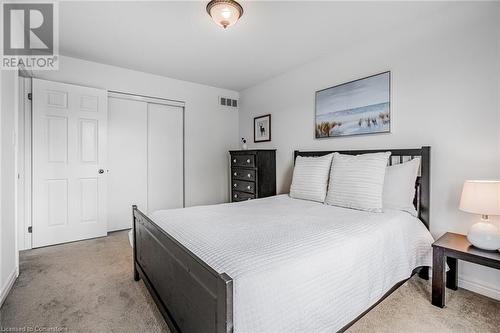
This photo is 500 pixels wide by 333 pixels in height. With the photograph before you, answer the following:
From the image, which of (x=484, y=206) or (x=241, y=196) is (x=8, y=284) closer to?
(x=241, y=196)

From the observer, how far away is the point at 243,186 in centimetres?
384

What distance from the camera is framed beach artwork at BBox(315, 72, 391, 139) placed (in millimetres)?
2551

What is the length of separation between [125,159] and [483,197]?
4109mm

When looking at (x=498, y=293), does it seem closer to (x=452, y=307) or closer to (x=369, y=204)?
(x=452, y=307)

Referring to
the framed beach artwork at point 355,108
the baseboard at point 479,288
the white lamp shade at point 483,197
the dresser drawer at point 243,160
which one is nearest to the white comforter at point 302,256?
the baseboard at point 479,288

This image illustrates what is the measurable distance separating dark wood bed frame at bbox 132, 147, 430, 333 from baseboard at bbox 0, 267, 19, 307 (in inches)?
36.4

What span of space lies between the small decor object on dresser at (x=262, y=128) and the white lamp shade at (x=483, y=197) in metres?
2.71

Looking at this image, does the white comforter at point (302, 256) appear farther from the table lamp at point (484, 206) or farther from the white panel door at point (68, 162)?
the white panel door at point (68, 162)

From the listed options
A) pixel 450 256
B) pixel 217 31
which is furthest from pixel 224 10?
pixel 450 256

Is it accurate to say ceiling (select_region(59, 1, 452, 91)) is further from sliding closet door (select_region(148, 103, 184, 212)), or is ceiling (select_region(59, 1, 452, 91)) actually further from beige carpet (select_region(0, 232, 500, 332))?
beige carpet (select_region(0, 232, 500, 332))

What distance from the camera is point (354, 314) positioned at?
1.44m

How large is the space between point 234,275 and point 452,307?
1864 millimetres

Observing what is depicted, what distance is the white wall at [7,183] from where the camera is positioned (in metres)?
1.88

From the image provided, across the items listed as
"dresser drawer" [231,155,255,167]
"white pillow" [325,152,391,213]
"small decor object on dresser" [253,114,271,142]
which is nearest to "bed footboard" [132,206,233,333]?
"white pillow" [325,152,391,213]
